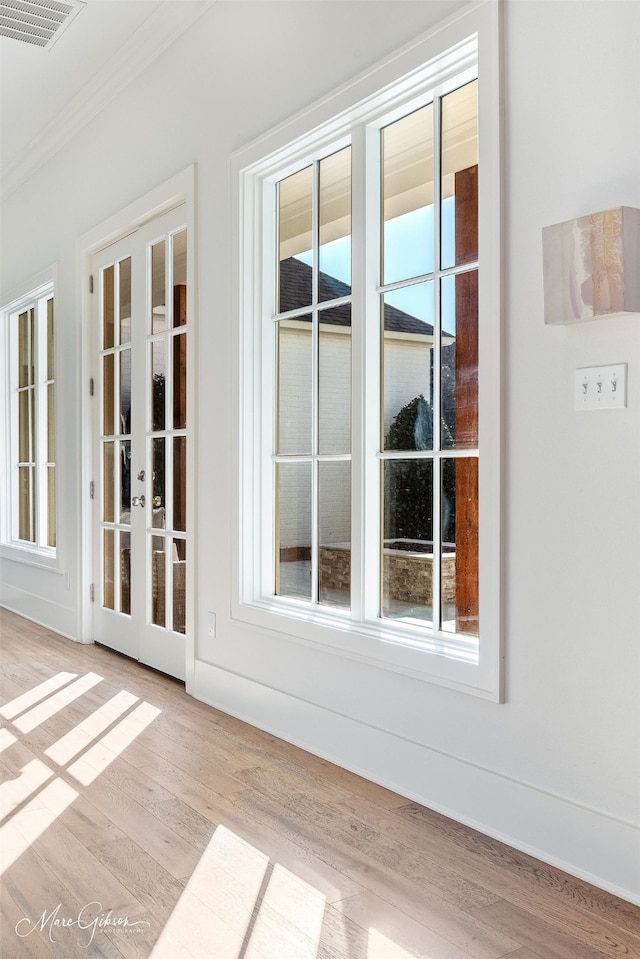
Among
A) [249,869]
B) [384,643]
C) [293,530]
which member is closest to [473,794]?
[384,643]

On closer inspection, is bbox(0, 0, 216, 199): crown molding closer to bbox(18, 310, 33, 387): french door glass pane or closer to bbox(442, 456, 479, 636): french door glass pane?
bbox(18, 310, 33, 387): french door glass pane

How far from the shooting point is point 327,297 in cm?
313

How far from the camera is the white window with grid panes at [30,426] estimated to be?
5.74m

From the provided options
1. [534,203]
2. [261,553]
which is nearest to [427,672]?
[261,553]

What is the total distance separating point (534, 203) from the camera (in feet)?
7.13

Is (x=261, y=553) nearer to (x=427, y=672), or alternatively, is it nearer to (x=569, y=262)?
(x=427, y=672)

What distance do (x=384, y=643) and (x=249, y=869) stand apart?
0.82 meters

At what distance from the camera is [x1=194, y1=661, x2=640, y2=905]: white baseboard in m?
1.99

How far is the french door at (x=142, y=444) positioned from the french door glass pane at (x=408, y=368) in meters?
1.44

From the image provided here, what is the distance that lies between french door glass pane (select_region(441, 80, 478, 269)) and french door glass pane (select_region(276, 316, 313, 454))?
78 cm

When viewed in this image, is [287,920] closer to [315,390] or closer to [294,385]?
[315,390]

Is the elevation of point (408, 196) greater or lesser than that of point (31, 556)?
greater

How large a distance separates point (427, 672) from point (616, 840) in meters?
0.70

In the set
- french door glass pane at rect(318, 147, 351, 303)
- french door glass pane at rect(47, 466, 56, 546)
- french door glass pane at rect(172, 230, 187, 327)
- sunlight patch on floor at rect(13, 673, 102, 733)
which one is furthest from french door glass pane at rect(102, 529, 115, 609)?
french door glass pane at rect(318, 147, 351, 303)
